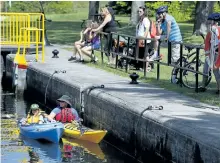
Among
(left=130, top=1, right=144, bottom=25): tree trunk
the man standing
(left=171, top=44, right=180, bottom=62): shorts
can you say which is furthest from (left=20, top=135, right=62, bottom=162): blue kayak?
(left=130, top=1, right=144, bottom=25): tree trunk

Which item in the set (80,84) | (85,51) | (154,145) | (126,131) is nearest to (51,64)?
(85,51)

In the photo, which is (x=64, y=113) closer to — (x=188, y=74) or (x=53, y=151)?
(x=53, y=151)

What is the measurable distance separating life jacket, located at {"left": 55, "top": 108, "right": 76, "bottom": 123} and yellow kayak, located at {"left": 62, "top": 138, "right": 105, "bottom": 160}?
0.44 meters

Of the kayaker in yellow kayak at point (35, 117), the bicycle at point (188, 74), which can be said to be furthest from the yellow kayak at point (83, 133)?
the bicycle at point (188, 74)

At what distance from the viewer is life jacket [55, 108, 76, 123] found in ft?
57.7

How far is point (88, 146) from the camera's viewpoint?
16875 millimetres

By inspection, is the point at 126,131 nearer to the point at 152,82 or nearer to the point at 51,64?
the point at 152,82

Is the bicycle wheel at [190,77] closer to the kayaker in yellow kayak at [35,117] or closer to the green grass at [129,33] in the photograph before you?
the green grass at [129,33]

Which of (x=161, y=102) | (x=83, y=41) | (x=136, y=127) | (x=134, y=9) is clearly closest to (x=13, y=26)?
(x=83, y=41)

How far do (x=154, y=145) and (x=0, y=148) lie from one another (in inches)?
152

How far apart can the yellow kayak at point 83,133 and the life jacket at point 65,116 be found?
144 millimetres

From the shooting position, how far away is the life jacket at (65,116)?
17.6 metres

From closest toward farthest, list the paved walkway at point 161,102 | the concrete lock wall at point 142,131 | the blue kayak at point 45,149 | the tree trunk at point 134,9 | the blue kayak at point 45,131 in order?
1. the concrete lock wall at point 142,131
2. the paved walkway at point 161,102
3. the blue kayak at point 45,149
4. the blue kayak at point 45,131
5. the tree trunk at point 134,9

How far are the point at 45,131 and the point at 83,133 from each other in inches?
32.4
